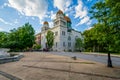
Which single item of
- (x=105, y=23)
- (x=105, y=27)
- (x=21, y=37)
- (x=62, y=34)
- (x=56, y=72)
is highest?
(x=62, y=34)

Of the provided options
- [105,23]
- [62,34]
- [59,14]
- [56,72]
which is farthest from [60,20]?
[56,72]

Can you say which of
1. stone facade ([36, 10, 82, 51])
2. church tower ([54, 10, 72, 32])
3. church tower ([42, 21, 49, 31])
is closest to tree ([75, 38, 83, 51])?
stone facade ([36, 10, 82, 51])

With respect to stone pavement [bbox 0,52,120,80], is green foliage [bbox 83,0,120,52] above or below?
above

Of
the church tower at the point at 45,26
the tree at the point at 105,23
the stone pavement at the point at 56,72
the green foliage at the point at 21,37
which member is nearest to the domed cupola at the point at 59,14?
the church tower at the point at 45,26

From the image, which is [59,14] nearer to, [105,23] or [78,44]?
[78,44]

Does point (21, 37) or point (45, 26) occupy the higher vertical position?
point (45, 26)

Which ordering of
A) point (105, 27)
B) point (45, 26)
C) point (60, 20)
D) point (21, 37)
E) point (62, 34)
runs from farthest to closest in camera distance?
point (45, 26), point (62, 34), point (60, 20), point (21, 37), point (105, 27)

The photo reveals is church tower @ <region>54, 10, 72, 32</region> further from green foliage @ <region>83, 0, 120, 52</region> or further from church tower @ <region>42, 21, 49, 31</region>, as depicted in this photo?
green foliage @ <region>83, 0, 120, 52</region>

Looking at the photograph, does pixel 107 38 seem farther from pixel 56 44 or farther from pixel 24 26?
pixel 56 44

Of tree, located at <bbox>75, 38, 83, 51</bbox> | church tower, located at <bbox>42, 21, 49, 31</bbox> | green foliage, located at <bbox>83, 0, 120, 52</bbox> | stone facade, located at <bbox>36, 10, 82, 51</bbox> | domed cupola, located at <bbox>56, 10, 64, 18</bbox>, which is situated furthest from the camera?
church tower, located at <bbox>42, 21, 49, 31</bbox>

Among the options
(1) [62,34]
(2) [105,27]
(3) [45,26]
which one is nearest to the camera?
(2) [105,27]

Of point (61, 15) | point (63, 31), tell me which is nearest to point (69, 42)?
point (63, 31)

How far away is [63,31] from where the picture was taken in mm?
58781

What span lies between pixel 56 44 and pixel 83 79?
172 feet
